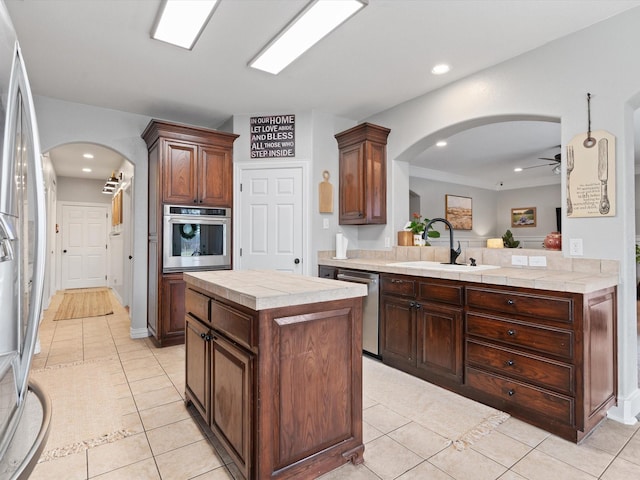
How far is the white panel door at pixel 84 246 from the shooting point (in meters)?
7.89

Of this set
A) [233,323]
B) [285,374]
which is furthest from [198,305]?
[285,374]

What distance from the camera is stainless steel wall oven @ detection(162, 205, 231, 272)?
3709 millimetres

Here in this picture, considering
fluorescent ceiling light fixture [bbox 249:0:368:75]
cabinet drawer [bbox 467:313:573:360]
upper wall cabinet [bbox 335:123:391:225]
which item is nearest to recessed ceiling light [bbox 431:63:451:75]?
upper wall cabinet [bbox 335:123:391:225]

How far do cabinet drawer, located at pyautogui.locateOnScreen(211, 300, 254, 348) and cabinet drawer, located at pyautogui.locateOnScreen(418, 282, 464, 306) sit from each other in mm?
1632

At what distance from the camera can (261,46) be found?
9.04 ft

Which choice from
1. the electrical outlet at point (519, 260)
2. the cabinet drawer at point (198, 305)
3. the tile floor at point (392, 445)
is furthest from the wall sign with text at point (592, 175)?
the cabinet drawer at point (198, 305)

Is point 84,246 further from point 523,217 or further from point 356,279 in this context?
point 523,217

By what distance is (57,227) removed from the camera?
7.61 m

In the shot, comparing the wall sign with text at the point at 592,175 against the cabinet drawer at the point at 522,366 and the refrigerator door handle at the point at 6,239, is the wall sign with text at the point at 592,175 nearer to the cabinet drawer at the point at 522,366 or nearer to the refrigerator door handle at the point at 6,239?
the cabinet drawer at the point at 522,366

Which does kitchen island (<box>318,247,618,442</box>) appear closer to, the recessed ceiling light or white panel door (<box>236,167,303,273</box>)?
white panel door (<box>236,167,303,273</box>)

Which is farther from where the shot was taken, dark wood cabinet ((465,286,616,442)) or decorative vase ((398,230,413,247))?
decorative vase ((398,230,413,247))

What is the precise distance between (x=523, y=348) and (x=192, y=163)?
3499 mm

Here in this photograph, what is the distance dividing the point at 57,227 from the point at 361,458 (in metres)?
8.44

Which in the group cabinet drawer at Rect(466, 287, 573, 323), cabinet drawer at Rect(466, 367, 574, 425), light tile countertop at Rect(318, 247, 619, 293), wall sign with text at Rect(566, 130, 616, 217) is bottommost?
cabinet drawer at Rect(466, 367, 574, 425)
